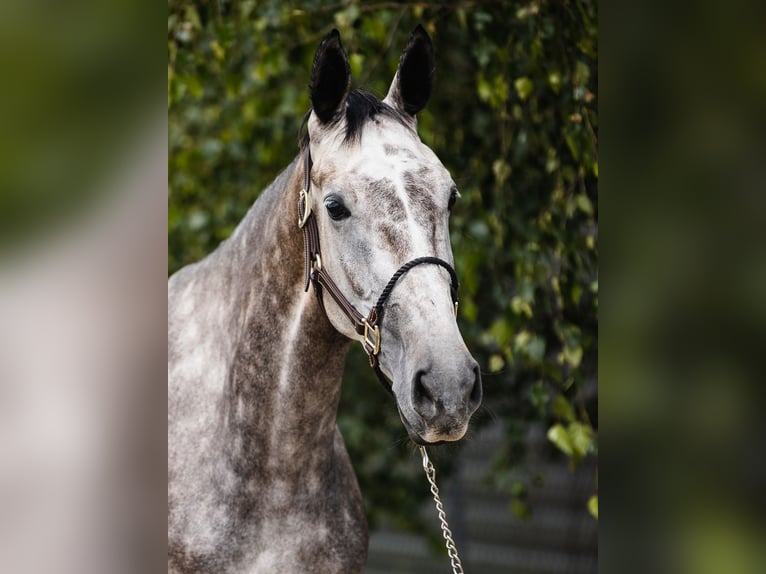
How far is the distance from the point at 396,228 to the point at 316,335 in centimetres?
37

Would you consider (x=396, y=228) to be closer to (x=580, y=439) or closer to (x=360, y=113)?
(x=360, y=113)

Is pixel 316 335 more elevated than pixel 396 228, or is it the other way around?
pixel 396 228

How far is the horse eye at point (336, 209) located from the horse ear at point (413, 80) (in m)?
0.32

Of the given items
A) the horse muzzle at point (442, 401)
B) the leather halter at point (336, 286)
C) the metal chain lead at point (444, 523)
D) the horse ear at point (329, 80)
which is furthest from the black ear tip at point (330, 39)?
the metal chain lead at point (444, 523)

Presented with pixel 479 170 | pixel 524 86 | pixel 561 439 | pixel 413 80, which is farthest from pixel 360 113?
pixel 479 170

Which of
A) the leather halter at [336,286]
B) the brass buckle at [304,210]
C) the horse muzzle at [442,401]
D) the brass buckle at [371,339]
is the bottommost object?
the horse muzzle at [442,401]

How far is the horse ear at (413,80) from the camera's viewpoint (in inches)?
64.8

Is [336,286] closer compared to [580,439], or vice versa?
[336,286]

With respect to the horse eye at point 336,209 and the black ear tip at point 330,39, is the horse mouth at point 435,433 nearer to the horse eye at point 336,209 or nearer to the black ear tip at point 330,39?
the horse eye at point 336,209

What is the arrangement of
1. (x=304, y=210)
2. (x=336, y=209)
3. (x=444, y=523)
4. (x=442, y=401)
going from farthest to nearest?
(x=304, y=210) → (x=336, y=209) → (x=444, y=523) → (x=442, y=401)

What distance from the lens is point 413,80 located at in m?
1.69

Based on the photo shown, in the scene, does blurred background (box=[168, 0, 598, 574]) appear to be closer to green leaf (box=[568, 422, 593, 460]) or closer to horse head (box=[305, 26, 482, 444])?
green leaf (box=[568, 422, 593, 460])

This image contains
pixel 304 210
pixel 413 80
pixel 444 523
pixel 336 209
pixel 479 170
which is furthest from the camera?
pixel 479 170
